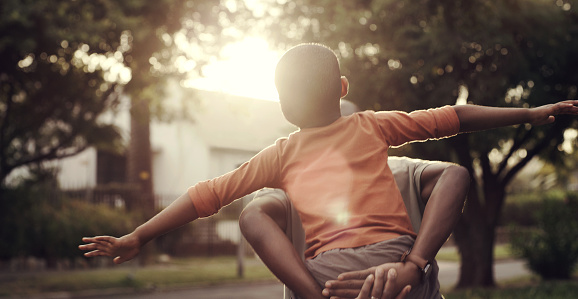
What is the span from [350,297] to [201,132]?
27896 millimetres

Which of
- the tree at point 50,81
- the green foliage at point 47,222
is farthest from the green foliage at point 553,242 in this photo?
the green foliage at point 47,222

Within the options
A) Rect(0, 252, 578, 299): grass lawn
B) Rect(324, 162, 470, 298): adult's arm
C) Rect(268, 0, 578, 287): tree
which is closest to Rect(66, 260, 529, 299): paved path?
Rect(0, 252, 578, 299): grass lawn

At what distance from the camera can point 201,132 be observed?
29.3m

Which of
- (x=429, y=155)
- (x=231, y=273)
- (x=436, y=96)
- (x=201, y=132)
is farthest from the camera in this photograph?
(x=201, y=132)

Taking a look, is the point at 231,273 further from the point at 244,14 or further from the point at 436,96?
the point at 436,96

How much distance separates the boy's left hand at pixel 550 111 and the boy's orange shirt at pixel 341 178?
217 mm

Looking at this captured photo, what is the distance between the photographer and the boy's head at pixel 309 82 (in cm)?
193

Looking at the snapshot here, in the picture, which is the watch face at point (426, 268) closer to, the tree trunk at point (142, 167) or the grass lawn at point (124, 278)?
the grass lawn at point (124, 278)

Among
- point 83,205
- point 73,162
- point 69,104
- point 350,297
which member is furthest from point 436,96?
point 73,162

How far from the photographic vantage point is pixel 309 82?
1929 millimetres

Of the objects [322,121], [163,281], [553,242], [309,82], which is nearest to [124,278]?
[163,281]

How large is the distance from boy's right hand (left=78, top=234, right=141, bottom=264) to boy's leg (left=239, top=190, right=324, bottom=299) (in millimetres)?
333

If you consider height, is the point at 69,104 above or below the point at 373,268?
above

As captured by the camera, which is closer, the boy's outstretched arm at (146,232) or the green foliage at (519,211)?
the boy's outstretched arm at (146,232)
